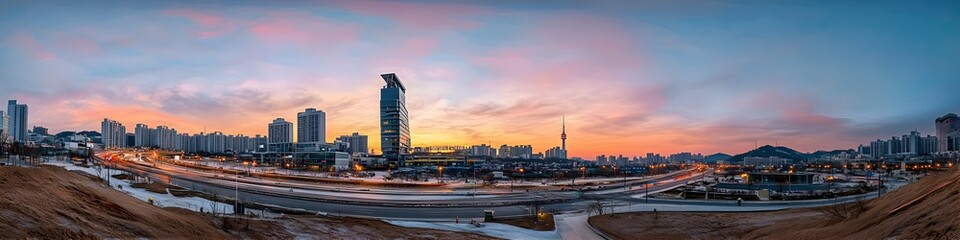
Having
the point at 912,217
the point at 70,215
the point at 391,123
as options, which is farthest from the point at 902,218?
the point at 391,123

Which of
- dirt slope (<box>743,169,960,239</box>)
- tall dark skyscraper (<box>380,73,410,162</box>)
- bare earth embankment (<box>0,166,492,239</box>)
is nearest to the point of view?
dirt slope (<box>743,169,960,239</box>)

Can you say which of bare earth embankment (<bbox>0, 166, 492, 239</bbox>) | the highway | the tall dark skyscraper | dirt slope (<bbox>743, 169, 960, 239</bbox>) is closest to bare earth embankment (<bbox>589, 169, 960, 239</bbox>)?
dirt slope (<bbox>743, 169, 960, 239</bbox>)

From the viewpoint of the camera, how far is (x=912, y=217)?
14711mm

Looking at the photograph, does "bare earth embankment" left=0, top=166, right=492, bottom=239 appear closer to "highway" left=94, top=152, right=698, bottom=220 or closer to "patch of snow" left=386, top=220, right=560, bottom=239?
"patch of snow" left=386, top=220, right=560, bottom=239

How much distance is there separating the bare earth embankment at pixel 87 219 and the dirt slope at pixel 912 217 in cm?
2259

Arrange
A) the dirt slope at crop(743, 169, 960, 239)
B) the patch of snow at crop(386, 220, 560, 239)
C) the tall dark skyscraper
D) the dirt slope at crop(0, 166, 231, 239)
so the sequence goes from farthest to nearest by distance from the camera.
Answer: the tall dark skyscraper → the patch of snow at crop(386, 220, 560, 239) → the dirt slope at crop(0, 166, 231, 239) → the dirt slope at crop(743, 169, 960, 239)

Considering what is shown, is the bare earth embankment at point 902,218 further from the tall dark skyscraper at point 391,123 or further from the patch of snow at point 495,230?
the tall dark skyscraper at point 391,123

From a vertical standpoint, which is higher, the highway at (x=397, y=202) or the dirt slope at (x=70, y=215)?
the dirt slope at (x=70, y=215)

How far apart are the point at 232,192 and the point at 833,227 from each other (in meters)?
65.5

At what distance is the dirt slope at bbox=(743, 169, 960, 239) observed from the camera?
1320 centimetres

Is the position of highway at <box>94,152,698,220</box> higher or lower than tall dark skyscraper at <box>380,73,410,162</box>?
lower

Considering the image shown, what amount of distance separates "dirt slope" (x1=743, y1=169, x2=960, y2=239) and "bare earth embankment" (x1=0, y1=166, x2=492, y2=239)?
22.6 meters

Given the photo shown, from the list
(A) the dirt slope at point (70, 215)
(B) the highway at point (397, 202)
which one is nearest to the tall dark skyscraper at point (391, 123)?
(B) the highway at point (397, 202)

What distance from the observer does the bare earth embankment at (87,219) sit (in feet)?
49.0
